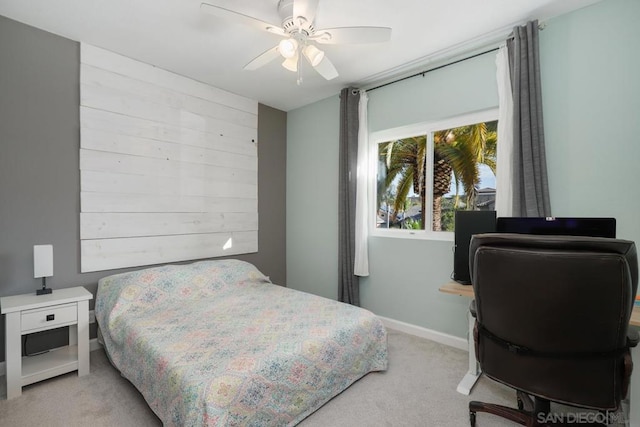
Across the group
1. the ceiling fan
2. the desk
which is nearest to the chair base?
the desk

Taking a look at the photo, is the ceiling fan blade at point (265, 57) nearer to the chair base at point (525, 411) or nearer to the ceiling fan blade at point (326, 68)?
the ceiling fan blade at point (326, 68)

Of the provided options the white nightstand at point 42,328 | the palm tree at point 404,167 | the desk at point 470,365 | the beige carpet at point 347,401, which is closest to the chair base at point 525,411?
the beige carpet at point 347,401

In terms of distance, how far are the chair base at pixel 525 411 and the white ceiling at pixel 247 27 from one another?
96.5 inches

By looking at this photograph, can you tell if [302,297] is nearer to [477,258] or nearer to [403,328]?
[403,328]

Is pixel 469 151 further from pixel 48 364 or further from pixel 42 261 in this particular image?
pixel 48 364

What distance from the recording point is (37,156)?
2.26m

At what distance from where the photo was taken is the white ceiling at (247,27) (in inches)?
78.5

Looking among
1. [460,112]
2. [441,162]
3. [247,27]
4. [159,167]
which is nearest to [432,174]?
[441,162]

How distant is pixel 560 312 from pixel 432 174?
6.21 ft

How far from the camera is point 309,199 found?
12.5ft

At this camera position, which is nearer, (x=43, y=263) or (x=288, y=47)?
(x=288, y=47)

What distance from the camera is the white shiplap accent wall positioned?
2498 millimetres

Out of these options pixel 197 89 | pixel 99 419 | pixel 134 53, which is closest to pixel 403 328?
pixel 99 419

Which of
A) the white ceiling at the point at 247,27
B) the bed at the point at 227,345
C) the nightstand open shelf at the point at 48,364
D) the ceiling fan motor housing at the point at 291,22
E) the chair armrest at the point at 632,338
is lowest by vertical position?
the nightstand open shelf at the point at 48,364
